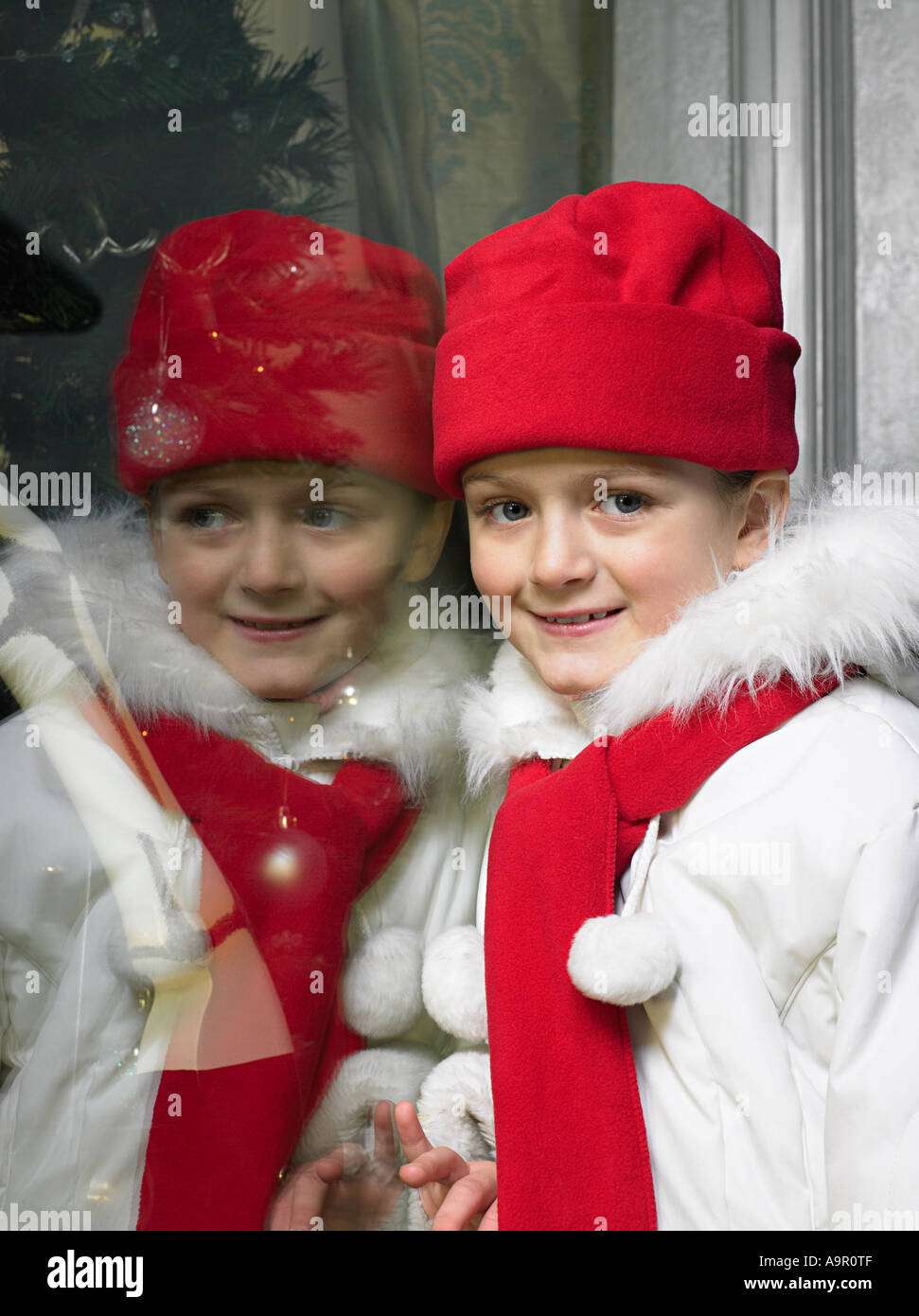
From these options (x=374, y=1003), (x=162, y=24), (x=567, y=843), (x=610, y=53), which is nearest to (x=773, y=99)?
(x=610, y=53)

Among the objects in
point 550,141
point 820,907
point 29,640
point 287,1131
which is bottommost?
point 287,1131

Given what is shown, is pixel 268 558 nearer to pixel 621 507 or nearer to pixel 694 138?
pixel 621 507

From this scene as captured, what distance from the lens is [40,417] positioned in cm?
77

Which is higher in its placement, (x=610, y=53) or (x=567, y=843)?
(x=610, y=53)

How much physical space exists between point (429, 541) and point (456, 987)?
317mm

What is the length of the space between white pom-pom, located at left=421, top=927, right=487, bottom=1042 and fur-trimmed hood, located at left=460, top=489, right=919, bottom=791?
0.18 metres

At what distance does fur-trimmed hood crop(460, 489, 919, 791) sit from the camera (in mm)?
802

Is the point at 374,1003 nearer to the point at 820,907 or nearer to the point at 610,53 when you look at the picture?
the point at 820,907

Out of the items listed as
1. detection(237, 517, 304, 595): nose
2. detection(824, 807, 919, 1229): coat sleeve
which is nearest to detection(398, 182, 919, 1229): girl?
detection(824, 807, 919, 1229): coat sleeve

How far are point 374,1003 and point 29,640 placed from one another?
336 millimetres

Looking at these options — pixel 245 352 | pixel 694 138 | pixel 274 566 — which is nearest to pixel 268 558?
pixel 274 566

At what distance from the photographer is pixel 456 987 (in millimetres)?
854

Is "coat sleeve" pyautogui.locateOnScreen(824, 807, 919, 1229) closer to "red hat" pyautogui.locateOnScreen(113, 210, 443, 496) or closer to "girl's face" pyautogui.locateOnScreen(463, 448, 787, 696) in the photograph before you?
"girl's face" pyautogui.locateOnScreen(463, 448, 787, 696)

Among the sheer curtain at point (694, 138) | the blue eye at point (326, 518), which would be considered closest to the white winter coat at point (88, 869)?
the blue eye at point (326, 518)
